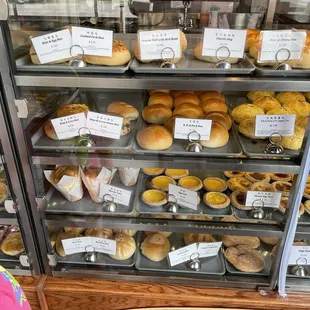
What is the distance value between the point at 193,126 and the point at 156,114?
19cm

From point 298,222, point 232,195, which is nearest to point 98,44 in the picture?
point 232,195

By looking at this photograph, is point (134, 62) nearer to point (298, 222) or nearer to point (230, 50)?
point (230, 50)

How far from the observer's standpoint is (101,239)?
4.59 ft

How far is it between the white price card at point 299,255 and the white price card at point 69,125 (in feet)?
3.23

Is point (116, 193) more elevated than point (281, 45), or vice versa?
point (281, 45)

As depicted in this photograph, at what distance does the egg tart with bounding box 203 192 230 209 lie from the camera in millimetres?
1304

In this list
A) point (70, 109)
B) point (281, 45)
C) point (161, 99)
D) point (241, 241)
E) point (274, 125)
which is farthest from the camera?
point (241, 241)

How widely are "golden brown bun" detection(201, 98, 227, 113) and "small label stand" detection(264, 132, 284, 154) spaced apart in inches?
9.6

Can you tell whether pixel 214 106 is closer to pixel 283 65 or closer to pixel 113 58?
pixel 283 65

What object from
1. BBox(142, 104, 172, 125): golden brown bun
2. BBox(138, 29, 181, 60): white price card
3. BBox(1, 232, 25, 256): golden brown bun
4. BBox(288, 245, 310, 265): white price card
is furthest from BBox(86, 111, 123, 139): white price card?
BBox(288, 245, 310, 265): white price card

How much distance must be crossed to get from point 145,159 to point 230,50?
1.54ft

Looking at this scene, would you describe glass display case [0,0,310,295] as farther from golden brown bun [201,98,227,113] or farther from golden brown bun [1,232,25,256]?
golden brown bun [1,232,25,256]

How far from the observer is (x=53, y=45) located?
103 centimetres

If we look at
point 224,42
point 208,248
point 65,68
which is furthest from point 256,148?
point 65,68
